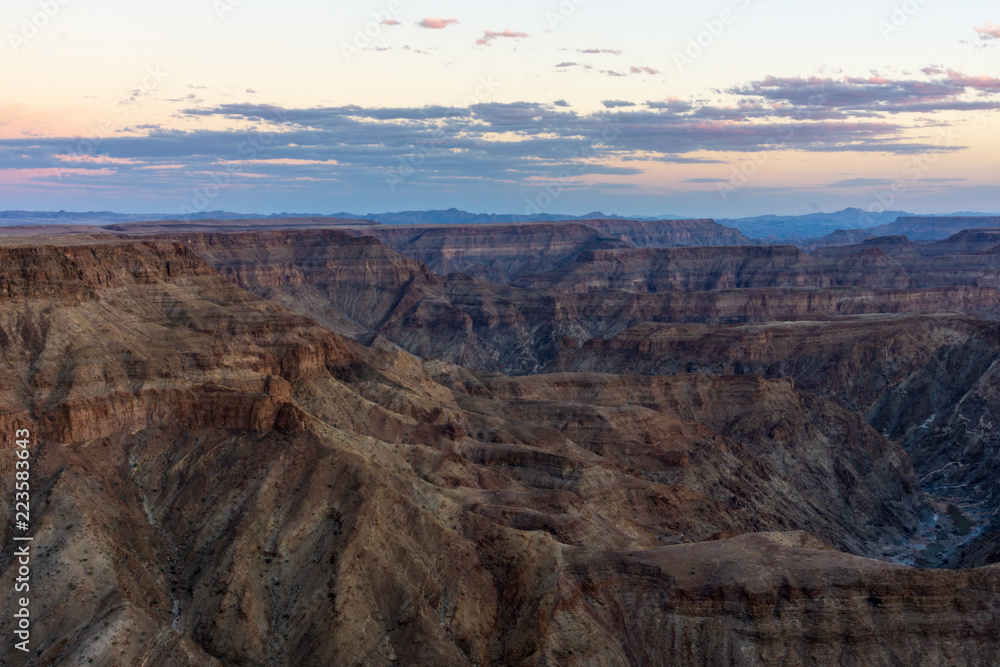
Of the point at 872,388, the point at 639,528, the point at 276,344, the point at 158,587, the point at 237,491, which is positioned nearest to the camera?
the point at 158,587

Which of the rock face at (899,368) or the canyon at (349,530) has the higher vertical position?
the canyon at (349,530)

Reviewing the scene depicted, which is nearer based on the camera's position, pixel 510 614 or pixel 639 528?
pixel 510 614

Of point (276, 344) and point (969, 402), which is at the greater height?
point (276, 344)

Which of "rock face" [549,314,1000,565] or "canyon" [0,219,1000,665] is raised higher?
"canyon" [0,219,1000,665]

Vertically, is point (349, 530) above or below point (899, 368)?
above

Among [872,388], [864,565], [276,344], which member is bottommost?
[872,388]

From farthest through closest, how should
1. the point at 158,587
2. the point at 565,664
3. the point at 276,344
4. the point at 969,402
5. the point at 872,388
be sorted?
the point at 872,388, the point at 969,402, the point at 276,344, the point at 158,587, the point at 565,664

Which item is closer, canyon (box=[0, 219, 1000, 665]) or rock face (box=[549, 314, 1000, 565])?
canyon (box=[0, 219, 1000, 665])

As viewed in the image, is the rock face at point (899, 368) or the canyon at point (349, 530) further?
the rock face at point (899, 368)

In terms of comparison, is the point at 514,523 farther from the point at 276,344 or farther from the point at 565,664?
the point at 276,344

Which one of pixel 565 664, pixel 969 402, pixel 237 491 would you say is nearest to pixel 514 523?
pixel 565 664

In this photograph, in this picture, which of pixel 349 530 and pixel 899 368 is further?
pixel 899 368
